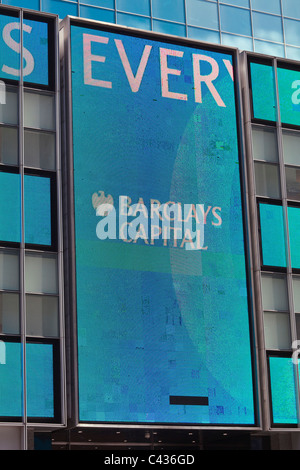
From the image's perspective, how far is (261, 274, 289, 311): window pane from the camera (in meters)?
41.2

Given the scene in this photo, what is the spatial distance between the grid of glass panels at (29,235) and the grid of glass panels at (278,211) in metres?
8.79

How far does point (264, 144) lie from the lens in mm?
43062

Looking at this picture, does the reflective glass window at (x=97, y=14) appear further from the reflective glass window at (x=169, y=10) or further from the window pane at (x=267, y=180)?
the window pane at (x=267, y=180)

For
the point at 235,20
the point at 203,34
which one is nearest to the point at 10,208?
the point at 203,34

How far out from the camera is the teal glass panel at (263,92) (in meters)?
43.3

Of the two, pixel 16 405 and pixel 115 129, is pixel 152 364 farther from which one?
pixel 115 129

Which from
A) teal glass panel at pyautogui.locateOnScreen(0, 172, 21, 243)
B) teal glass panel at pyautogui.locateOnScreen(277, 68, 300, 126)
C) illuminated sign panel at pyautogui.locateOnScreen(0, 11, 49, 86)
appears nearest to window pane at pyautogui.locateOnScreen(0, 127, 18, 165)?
teal glass panel at pyautogui.locateOnScreen(0, 172, 21, 243)

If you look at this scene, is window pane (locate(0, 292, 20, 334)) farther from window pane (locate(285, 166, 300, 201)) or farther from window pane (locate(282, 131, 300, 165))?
window pane (locate(282, 131, 300, 165))

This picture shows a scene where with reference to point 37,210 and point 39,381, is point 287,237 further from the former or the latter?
point 39,381

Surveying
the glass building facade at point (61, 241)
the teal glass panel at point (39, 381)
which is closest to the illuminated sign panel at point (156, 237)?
the glass building facade at point (61, 241)

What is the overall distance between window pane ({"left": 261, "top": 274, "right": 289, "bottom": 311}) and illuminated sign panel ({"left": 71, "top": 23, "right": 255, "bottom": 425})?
1.07m

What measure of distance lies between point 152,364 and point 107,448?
3.83m

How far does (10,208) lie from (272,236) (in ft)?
36.5

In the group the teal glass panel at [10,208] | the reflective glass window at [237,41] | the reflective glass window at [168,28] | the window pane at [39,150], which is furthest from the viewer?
the reflective glass window at [237,41]
